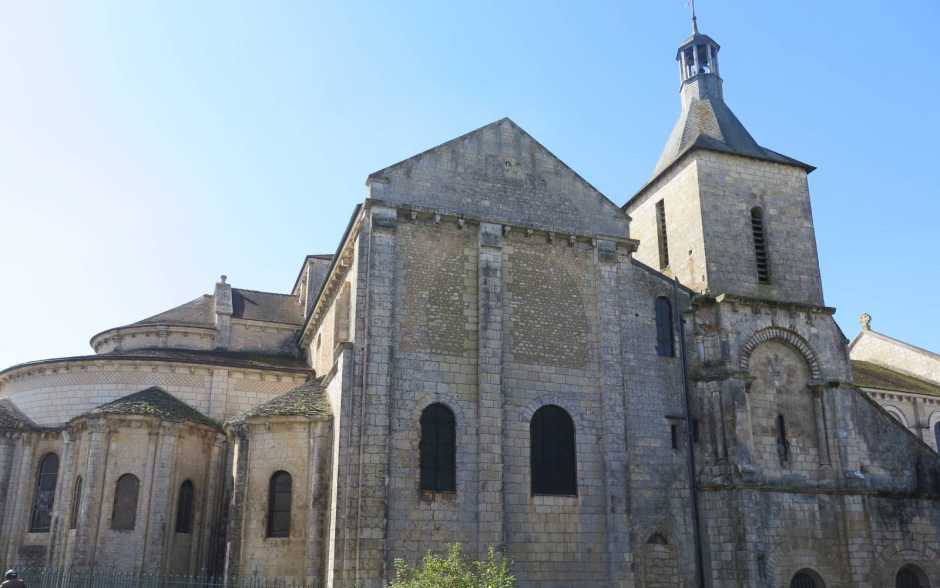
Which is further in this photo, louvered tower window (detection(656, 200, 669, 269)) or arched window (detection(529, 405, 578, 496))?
louvered tower window (detection(656, 200, 669, 269))

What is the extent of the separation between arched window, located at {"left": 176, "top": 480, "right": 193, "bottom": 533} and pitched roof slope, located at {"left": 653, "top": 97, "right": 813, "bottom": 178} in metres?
18.4

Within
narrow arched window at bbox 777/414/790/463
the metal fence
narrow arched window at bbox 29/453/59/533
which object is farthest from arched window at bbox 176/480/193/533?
narrow arched window at bbox 777/414/790/463

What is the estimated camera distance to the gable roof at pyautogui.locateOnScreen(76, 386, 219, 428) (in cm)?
2350

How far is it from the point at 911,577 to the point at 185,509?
21.2 meters

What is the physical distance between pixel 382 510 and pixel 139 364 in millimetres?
11924

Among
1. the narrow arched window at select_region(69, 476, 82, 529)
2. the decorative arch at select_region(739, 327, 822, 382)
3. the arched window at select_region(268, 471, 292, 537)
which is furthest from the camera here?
the decorative arch at select_region(739, 327, 822, 382)

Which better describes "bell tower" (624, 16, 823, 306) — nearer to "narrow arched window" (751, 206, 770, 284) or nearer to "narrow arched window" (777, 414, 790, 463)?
"narrow arched window" (751, 206, 770, 284)

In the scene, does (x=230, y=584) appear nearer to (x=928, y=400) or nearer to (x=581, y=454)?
(x=581, y=454)

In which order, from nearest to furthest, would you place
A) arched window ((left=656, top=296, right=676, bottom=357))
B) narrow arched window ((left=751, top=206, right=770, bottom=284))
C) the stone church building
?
the stone church building
arched window ((left=656, top=296, right=676, bottom=357))
narrow arched window ((left=751, top=206, right=770, bottom=284))

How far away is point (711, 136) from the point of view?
88.7 ft

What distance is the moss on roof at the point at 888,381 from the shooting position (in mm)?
35750

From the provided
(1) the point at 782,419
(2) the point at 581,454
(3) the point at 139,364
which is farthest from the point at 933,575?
(3) the point at 139,364

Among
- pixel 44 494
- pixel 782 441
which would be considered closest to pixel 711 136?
pixel 782 441

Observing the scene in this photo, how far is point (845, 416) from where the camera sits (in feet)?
77.5
